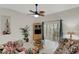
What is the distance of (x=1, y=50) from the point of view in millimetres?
1122

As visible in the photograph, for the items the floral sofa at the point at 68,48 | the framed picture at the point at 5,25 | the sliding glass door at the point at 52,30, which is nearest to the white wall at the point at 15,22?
the framed picture at the point at 5,25

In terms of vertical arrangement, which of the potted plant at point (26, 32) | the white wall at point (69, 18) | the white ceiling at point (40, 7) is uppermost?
the white ceiling at point (40, 7)

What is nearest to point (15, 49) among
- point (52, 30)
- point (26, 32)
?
point (26, 32)

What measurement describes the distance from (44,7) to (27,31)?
260 mm

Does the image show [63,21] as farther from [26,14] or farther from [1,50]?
[1,50]

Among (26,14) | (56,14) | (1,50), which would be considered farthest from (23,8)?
(1,50)

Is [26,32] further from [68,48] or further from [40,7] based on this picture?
[68,48]

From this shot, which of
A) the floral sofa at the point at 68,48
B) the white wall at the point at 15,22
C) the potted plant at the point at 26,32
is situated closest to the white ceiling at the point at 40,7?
the white wall at the point at 15,22

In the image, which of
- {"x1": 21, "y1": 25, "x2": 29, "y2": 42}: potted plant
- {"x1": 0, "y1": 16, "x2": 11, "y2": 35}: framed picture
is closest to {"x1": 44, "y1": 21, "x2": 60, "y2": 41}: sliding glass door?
{"x1": 21, "y1": 25, "x2": 29, "y2": 42}: potted plant

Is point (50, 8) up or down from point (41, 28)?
up

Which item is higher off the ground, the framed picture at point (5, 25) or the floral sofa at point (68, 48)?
the framed picture at point (5, 25)

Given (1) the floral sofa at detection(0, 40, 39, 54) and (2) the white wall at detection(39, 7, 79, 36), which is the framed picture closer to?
A: (1) the floral sofa at detection(0, 40, 39, 54)

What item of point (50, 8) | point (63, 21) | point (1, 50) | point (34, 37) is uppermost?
point (50, 8)

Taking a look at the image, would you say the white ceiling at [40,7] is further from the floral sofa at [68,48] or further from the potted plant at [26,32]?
the floral sofa at [68,48]
